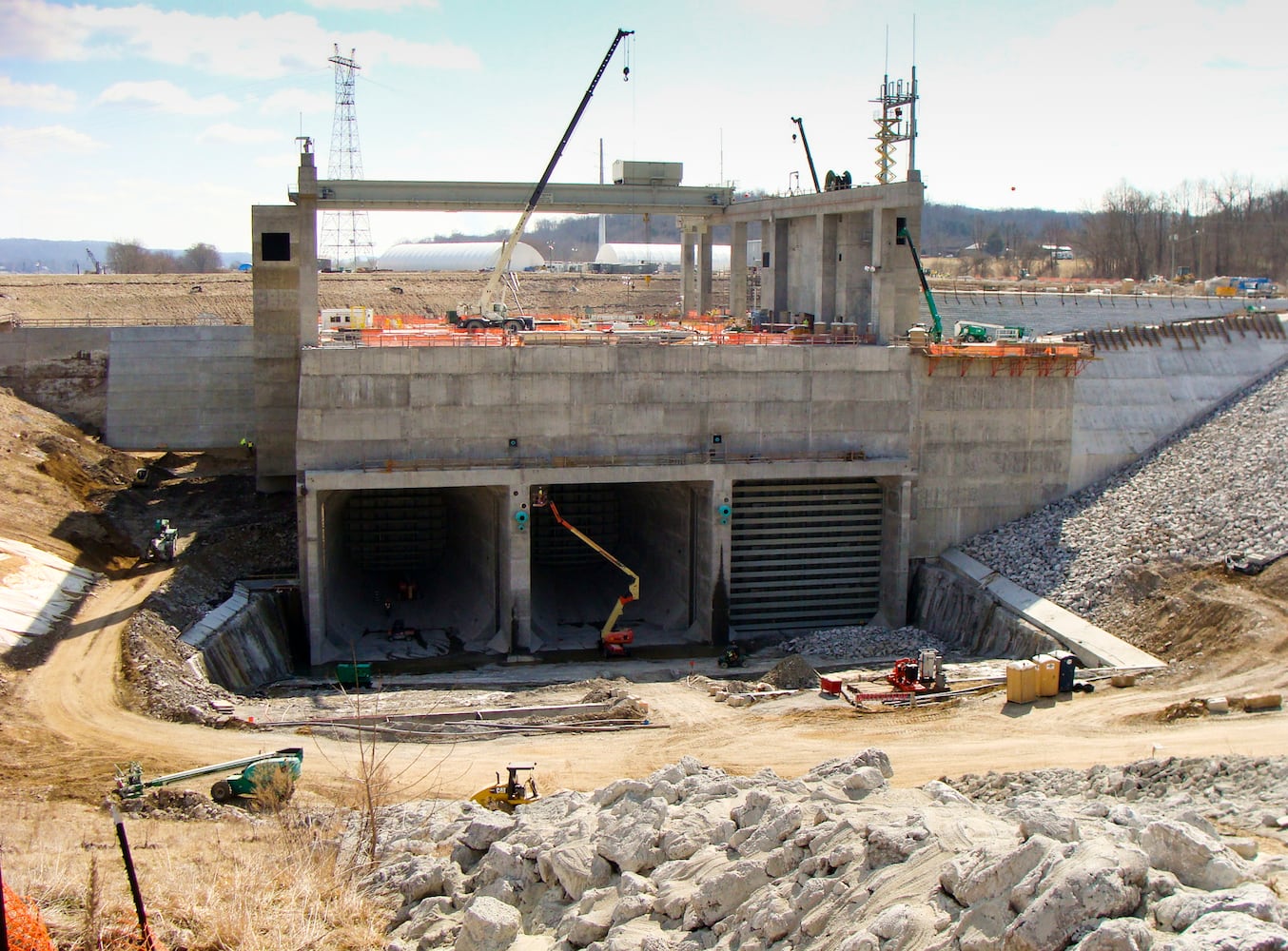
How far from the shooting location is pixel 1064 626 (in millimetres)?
34719

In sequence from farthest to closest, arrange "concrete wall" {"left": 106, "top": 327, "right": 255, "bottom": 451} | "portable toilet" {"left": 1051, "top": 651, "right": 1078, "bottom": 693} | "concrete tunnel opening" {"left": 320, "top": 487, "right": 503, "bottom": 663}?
"concrete wall" {"left": 106, "top": 327, "right": 255, "bottom": 451} < "concrete tunnel opening" {"left": 320, "top": 487, "right": 503, "bottom": 663} < "portable toilet" {"left": 1051, "top": 651, "right": 1078, "bottom": 693}

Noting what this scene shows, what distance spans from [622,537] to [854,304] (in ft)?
44.0

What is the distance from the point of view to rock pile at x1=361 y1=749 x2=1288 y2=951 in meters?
12.0

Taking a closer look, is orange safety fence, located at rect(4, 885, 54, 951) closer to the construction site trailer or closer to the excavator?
the excavator

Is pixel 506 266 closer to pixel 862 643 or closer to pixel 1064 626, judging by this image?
pixel 862 643

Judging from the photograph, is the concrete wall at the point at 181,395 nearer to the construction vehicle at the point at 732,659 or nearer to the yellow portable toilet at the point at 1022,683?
the construction vehicle at the point at 732,659

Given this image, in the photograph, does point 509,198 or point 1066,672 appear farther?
point 509,198

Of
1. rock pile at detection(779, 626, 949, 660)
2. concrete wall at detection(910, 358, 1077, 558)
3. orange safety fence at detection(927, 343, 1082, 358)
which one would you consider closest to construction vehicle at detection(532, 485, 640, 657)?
rock pile at detection(779, 626, 949, 660)

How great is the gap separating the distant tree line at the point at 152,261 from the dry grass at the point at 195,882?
10522 cm

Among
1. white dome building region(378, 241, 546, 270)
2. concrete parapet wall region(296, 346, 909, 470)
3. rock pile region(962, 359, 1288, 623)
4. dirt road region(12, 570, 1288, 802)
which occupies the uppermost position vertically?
white dome building region(378, 241, 546, 270)

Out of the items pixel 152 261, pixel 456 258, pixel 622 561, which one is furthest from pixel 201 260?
pixel 622 561

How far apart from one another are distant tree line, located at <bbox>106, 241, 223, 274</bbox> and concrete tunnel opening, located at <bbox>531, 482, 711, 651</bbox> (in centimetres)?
8144

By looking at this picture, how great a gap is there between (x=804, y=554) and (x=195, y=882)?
27768 mm

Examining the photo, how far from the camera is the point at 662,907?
50.8 ft
